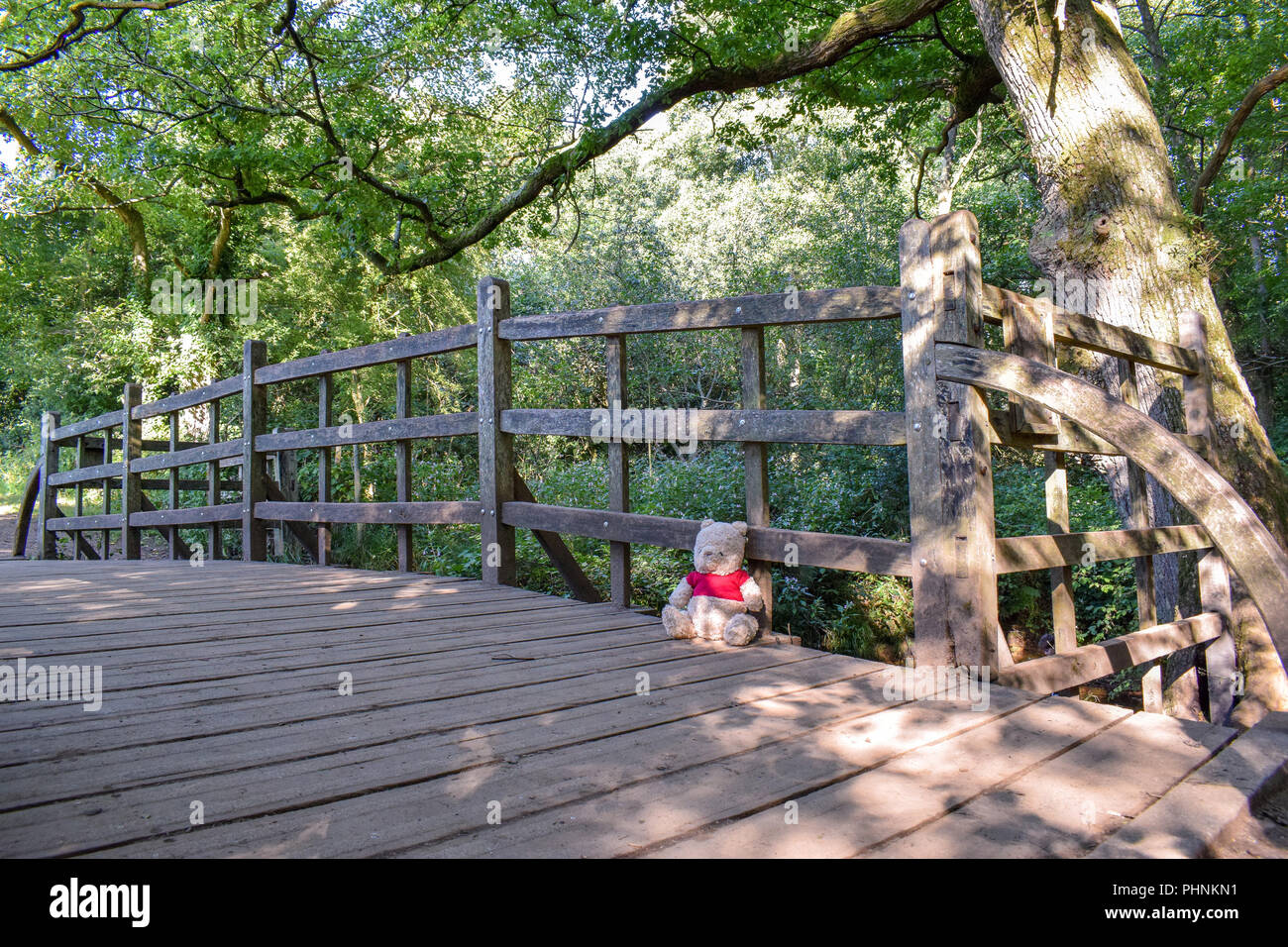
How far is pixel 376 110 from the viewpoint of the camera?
941 centimetres

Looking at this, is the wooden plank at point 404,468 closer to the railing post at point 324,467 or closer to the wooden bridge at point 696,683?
the wooden bridge at point 696,683

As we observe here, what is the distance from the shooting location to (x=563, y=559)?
4.56 m

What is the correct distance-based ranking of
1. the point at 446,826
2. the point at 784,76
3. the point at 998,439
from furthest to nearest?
the point at 784,76
the point at 998,439
the point at 446,826

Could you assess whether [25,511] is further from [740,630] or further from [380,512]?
[740,630]

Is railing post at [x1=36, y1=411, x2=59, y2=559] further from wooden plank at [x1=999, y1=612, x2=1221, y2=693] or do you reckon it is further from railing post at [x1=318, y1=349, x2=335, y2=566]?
wooden plank at [x1=999, y1=612, x2=1221, y2=693]

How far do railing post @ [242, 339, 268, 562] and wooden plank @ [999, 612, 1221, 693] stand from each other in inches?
220

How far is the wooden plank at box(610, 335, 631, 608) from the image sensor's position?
3.94m

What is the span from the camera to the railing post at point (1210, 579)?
4246 mm

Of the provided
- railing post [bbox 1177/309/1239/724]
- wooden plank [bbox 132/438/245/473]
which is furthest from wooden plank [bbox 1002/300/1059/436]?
wooden plank [bbox 132/438/245/473]

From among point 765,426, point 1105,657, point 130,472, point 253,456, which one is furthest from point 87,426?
point 1105,657
